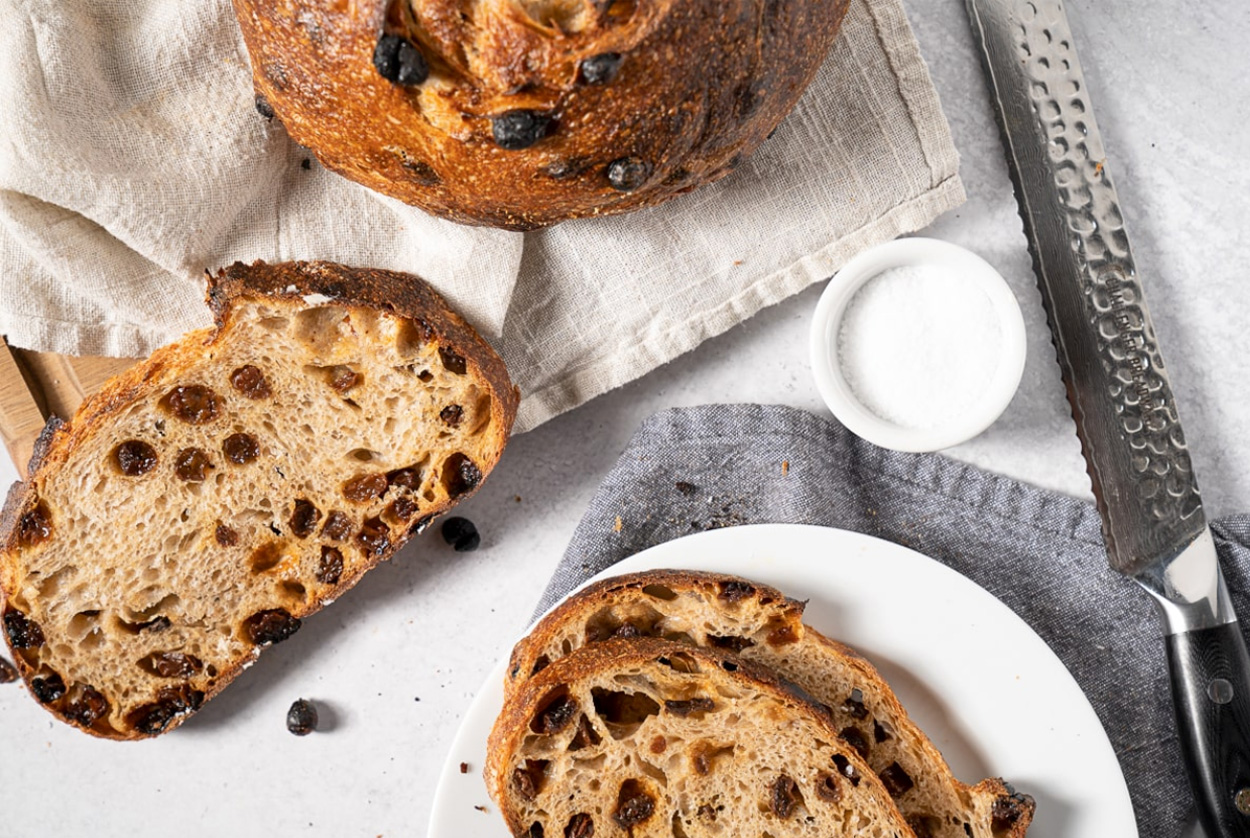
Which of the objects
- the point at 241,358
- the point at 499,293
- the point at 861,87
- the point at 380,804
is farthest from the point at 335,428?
the point at 861,87

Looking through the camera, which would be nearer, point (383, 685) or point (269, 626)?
point (269, 626)

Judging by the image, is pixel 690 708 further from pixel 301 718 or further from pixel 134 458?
pixel 134 458

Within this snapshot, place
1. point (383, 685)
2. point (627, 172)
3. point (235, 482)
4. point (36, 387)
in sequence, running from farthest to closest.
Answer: point (383, 685) < point (36, 387) < point (235, 482) < point (627, 172)

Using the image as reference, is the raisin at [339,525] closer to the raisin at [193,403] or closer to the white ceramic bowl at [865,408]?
the raisin at [193,403]

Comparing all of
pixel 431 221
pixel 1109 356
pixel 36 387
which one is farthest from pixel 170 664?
pixel 1109 356

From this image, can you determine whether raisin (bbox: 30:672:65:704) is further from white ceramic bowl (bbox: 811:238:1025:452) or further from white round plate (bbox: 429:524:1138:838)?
white ceramic bowl (bbox: 811:238:1025:452)

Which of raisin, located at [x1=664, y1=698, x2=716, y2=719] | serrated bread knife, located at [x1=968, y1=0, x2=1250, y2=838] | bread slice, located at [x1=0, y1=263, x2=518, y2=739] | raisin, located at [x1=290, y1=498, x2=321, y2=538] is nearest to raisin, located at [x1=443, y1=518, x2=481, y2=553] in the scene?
bread slice, located at [x1=0, y1=263, x2=518, y2=739]
